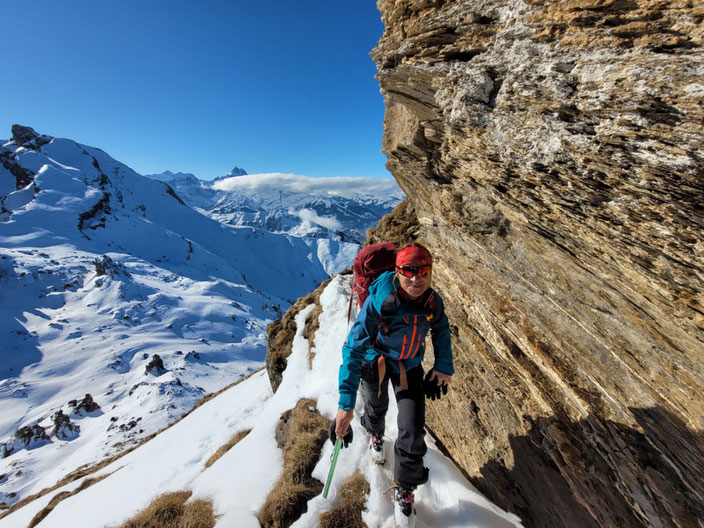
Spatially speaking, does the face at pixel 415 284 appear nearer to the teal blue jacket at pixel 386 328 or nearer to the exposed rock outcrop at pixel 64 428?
the teal blue jacket at pixel 386 328

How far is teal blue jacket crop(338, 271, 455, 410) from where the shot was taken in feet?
15.0

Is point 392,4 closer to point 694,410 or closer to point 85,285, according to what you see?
point 694,410

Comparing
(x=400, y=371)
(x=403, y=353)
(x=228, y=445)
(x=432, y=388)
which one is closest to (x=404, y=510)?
(x=432, y=388)

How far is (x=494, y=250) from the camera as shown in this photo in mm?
7059

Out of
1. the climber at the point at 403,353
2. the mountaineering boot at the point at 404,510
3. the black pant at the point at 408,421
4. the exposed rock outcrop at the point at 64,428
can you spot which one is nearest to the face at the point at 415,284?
the climber at the point at 403,353

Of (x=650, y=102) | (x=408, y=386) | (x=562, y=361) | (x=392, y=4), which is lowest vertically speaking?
(x=562, y=361)

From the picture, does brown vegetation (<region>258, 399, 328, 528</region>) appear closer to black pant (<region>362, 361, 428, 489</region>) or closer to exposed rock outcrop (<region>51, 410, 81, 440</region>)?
black pant (<region>362, 361, 428, 489</region>)

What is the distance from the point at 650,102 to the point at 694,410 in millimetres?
4180

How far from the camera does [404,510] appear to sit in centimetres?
472

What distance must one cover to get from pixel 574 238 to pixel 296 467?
25.1 ft

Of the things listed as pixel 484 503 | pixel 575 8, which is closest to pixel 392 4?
pixel 575 8

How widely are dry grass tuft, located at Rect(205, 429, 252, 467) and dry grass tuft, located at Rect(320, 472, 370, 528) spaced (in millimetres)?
6432

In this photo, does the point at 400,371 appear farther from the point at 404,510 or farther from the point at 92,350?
the point at 92,350

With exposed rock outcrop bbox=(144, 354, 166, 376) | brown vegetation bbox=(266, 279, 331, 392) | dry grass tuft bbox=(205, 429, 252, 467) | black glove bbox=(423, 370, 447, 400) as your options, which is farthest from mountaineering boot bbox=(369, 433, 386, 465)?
exposed rock outcrop bbox=(144, 354, 166, 376)
